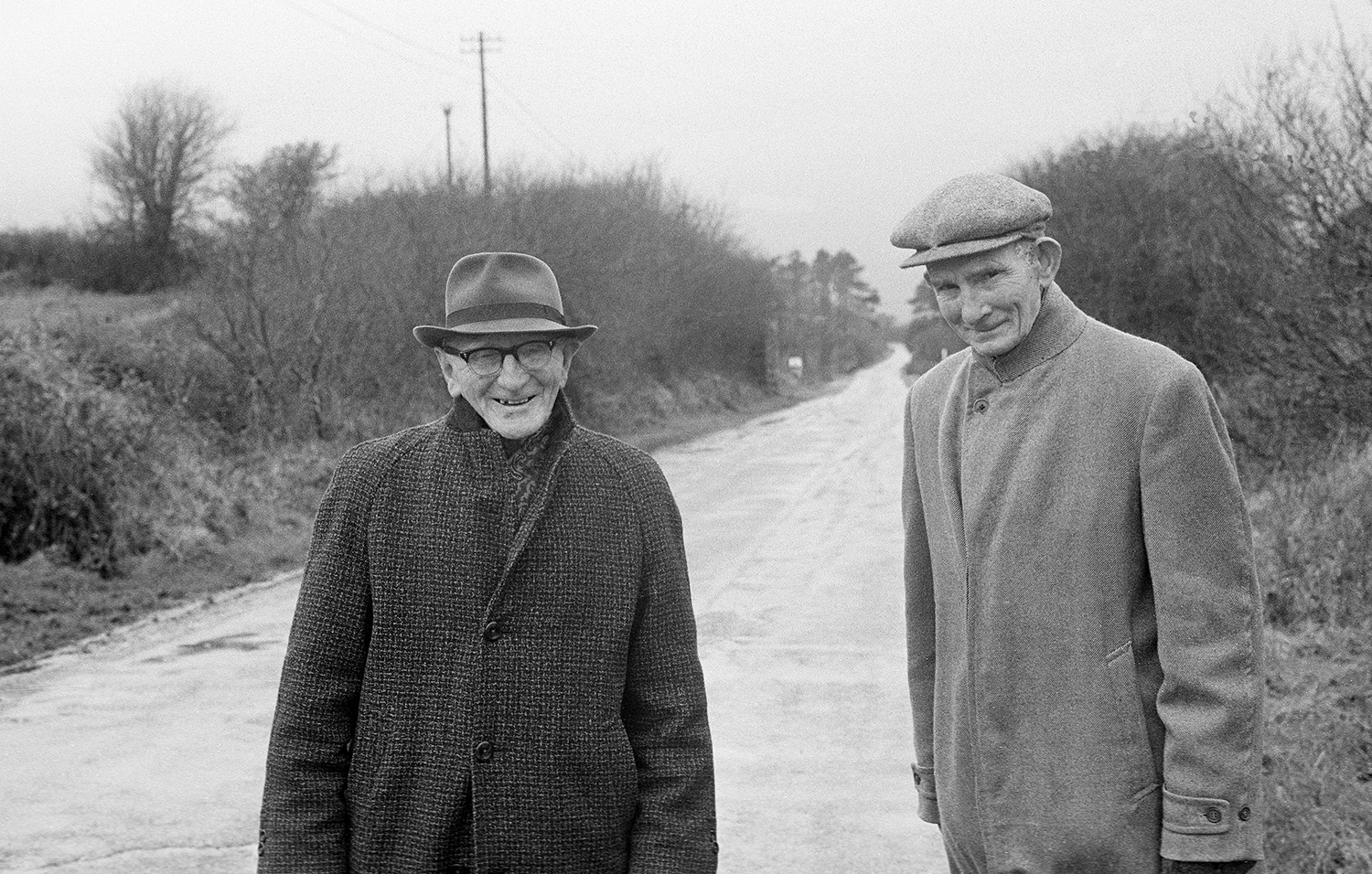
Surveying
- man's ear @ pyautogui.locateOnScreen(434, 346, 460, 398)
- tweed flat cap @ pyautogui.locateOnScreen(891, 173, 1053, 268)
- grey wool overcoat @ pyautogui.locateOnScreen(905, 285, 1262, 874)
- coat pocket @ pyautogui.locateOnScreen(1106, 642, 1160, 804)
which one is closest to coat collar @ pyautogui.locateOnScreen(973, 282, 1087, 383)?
grey wool overcoat @ pyautogui.locateOnScreen(905, 285, 1262, 874)

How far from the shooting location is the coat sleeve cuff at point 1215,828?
7.77 feet

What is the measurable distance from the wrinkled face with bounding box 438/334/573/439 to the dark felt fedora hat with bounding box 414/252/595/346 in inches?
0.9

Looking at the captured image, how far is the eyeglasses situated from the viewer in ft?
8.86

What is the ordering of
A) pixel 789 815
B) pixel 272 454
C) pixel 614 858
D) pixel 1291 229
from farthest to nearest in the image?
1. pixel 272 454
2. pixel 1291 229
3. pixel 789 815
4. pixel 614 858

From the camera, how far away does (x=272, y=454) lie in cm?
1844

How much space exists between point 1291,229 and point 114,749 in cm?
855

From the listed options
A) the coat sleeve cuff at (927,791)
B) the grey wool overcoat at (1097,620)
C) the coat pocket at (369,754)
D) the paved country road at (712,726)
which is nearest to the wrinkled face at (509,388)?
the coat pocket at (369,754)

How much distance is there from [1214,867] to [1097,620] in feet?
1.46

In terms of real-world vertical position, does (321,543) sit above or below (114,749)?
above

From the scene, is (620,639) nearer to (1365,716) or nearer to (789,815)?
(789,815)

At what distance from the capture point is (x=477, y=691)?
99.9 inches

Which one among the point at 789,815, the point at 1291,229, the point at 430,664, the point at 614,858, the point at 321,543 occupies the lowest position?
the point at 789,815

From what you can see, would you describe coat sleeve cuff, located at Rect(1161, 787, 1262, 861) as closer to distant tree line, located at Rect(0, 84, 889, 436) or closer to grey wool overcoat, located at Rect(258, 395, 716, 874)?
grey wool overcoat, located at Rect(258, 395, 716, 874)

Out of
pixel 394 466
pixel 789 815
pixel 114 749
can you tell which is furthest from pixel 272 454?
pixel 394 466
